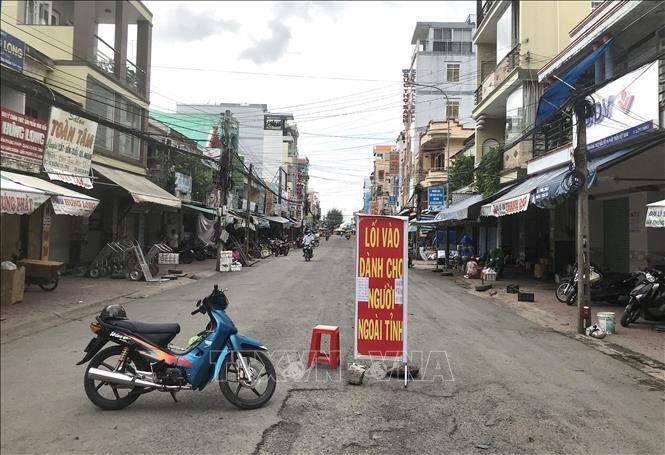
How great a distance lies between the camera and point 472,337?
27.8ft

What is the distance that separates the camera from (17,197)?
1697mm

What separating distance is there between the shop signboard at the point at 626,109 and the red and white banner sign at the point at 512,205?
83.4 inches

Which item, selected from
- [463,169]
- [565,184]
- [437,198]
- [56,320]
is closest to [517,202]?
[565,184]

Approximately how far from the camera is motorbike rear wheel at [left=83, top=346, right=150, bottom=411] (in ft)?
13.1

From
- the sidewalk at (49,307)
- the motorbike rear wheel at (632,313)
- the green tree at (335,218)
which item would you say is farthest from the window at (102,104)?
the green tree at (335,218)

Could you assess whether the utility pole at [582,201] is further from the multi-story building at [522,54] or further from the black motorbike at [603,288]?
the multi-story building at [522,54]

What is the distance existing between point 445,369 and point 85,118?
4988 millimetres

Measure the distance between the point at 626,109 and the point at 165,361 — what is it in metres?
11.5

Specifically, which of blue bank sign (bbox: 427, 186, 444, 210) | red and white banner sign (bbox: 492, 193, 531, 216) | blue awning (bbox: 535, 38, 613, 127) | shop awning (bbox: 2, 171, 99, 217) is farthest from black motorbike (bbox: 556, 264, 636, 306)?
blue bank sign (bbox: 427, 186, 444, 210)

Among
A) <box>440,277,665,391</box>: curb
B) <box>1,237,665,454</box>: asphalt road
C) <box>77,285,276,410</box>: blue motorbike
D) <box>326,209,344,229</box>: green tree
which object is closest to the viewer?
<box>1,237,665,454</box>: asphalt road

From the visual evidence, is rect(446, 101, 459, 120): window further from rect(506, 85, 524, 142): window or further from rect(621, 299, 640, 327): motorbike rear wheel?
rect(621, 299, 640, 327): motorbike rear wheel

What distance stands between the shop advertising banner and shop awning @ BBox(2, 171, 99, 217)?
2.6 inches

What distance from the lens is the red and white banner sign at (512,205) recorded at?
14.2 m

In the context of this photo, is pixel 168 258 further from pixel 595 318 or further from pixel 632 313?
pixel 632 313
